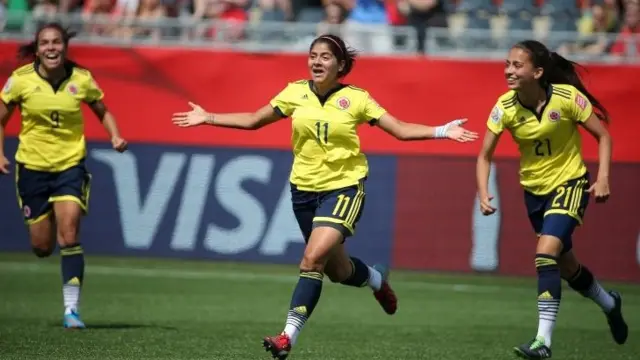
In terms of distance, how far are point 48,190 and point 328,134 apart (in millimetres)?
3141

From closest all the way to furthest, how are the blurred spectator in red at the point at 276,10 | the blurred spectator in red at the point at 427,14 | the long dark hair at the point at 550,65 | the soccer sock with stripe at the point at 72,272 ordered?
the long dark hair at the point at 550,65 < the soccer sock with stripe at the point at 72,272 < the blurred spectator in red at the point at 427,14 < the blurred spectator in red at the point at 276,10

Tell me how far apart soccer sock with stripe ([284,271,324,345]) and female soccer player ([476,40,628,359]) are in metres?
1.48

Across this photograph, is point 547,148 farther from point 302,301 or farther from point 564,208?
point 302,301

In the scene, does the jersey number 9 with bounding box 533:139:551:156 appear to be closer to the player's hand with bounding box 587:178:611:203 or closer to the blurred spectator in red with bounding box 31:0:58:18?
the player's hand with bounding box 587:178:611:203

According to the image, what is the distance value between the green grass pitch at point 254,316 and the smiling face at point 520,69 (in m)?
2.07

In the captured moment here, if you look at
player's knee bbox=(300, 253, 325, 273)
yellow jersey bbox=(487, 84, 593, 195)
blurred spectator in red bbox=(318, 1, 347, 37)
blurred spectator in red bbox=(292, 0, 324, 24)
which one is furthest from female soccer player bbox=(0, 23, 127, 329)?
blurred spectator in red bbox=(292, 0, 324, 24)

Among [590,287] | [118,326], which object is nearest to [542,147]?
[590,287]

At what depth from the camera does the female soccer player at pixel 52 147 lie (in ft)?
35.6

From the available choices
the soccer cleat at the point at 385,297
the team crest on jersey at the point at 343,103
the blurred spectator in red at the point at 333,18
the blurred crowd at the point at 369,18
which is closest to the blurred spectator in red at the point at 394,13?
the blurred crowd at the point at 369,18

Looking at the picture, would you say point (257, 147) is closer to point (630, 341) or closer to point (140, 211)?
point (140, 211)

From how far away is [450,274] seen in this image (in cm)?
1580

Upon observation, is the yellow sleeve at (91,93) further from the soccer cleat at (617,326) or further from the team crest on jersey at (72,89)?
the soccer cleat at (617,326)

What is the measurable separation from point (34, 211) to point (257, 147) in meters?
5.33

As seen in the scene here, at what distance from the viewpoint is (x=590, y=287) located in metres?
10.1
